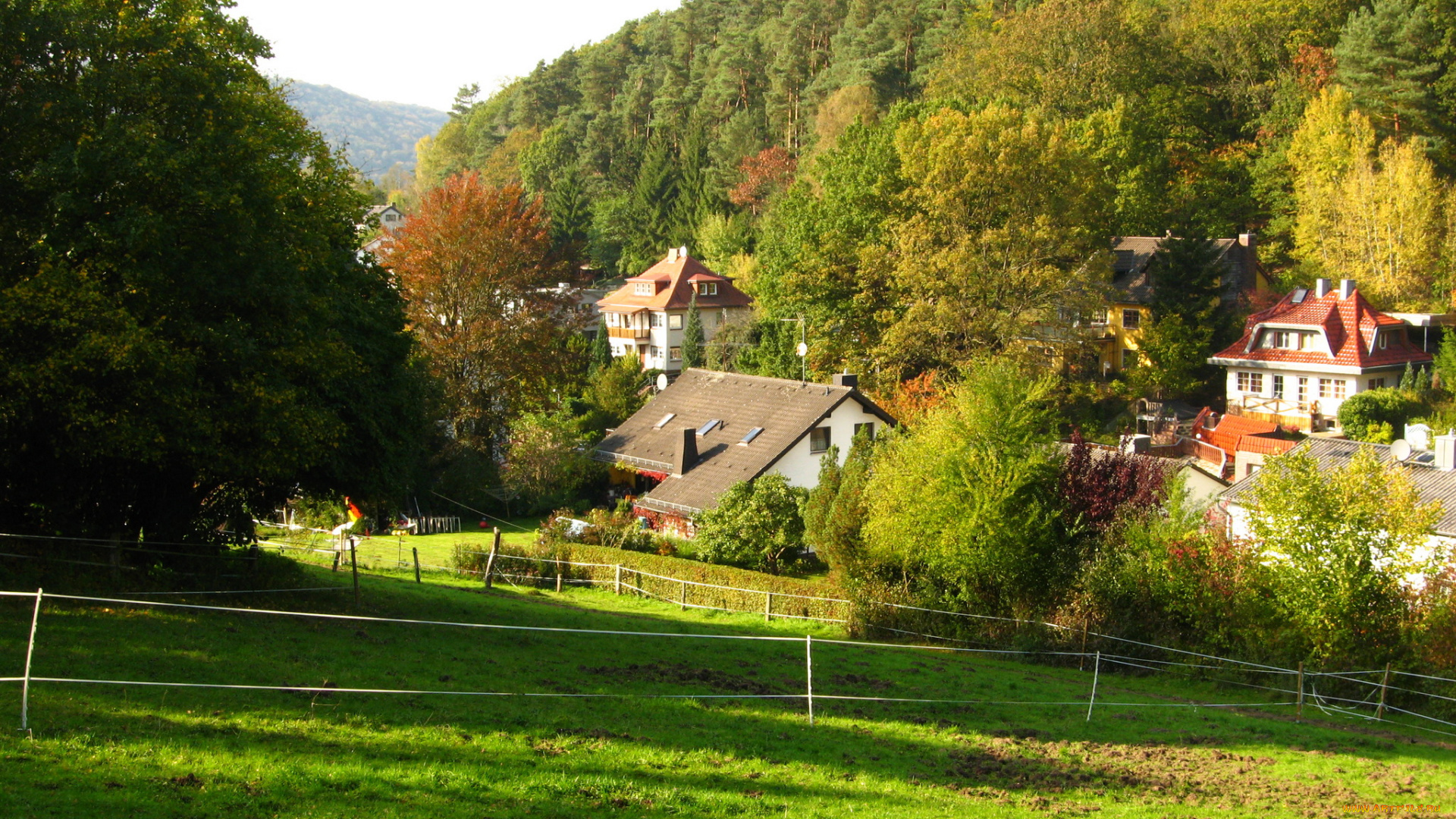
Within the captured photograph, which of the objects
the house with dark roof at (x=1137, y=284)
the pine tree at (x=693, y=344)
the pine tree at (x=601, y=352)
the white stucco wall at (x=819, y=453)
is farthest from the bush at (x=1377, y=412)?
the pine tree at (x=601, y=352)

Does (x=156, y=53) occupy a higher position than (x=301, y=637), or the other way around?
(x=156, y=53)

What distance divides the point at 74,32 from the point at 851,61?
2820 inches

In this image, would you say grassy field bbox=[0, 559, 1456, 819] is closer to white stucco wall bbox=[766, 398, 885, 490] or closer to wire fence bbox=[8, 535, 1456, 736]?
wire fence bbox=[8, 535, 1456, 736]

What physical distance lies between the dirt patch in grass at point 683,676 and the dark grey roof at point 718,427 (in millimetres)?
17262

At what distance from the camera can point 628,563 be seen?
3216 cm

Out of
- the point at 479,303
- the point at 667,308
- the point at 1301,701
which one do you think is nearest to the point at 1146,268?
the point at 667,308

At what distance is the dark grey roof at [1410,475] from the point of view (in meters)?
26.2

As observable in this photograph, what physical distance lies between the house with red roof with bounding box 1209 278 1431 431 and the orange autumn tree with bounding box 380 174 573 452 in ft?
105

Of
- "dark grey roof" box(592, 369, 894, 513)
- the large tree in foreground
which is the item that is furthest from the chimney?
the large tree in foreground

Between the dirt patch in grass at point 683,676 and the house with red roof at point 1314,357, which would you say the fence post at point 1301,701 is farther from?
the house with red roof at point 1314,357

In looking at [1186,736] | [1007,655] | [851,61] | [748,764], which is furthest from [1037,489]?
[851,61]

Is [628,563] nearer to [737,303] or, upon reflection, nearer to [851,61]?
[737,303]

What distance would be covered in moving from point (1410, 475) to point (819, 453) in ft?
61.2

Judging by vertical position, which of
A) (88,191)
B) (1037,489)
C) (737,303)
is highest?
(737,303)
